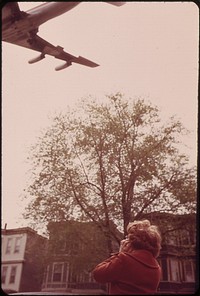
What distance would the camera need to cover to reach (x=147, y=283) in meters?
1.36

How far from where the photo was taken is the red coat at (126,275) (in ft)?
4.34

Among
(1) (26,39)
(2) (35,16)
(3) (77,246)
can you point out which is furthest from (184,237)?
(2) (35,16)

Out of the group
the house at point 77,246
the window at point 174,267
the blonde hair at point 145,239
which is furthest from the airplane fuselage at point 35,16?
the window at point 174,267

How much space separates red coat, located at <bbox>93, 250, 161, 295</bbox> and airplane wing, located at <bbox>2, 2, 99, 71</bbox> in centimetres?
158

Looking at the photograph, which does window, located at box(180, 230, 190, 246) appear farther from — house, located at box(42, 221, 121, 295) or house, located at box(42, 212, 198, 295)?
house, located at box(42, 221, 121, 295)

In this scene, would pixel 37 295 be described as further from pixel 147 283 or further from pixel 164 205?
pixel 164 205

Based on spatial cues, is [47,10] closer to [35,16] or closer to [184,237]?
[35,16]

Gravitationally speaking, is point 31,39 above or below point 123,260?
above

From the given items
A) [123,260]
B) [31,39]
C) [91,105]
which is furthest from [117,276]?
[91,105]

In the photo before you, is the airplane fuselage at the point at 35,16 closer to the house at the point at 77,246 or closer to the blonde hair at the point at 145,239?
the blonde hair at the point at 145,239

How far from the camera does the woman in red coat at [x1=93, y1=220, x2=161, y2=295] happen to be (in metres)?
1.32

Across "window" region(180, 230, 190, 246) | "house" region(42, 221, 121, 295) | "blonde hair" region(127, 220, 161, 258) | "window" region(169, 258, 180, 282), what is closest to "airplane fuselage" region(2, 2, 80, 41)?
"blonde hair" region(127, 220, 161, 258)

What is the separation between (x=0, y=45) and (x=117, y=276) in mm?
1503

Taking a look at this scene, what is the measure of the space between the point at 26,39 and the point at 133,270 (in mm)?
1956
